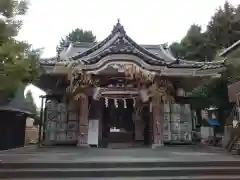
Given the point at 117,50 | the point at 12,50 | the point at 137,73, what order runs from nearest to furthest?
the point at 12,50 → the point at 117,50 → the point at 137,73

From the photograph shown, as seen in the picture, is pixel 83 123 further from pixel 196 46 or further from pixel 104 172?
pixel 196 46

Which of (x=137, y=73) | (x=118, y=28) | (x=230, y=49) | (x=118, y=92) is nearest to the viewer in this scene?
(x=137, y=73)

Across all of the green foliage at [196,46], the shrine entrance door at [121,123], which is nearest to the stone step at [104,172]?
the shrine entrance door at [121,123]

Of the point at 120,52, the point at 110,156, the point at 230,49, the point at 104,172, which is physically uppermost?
the point at 230,49

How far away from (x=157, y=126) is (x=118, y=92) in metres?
2.39

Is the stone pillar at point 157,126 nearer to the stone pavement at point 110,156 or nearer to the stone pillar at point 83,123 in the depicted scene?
the stone pavement at point 110,156

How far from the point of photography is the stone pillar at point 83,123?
42.2ft

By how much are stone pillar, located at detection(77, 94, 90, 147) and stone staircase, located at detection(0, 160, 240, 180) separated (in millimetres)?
5438

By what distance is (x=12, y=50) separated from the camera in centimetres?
678

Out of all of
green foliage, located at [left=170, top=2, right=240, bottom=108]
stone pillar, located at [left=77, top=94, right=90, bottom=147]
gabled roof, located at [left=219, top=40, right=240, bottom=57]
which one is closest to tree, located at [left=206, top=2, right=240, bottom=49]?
green foliage, located at [left=170, top=2, right=240, bottom=108]

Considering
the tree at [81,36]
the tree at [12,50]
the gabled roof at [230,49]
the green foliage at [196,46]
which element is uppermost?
the tree at [81,36]

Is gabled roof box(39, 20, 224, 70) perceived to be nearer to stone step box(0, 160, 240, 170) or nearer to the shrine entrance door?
the shrine entrance door

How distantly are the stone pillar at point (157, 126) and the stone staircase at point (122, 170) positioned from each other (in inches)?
201

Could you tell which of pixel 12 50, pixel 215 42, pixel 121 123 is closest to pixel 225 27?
pixel 215 42
